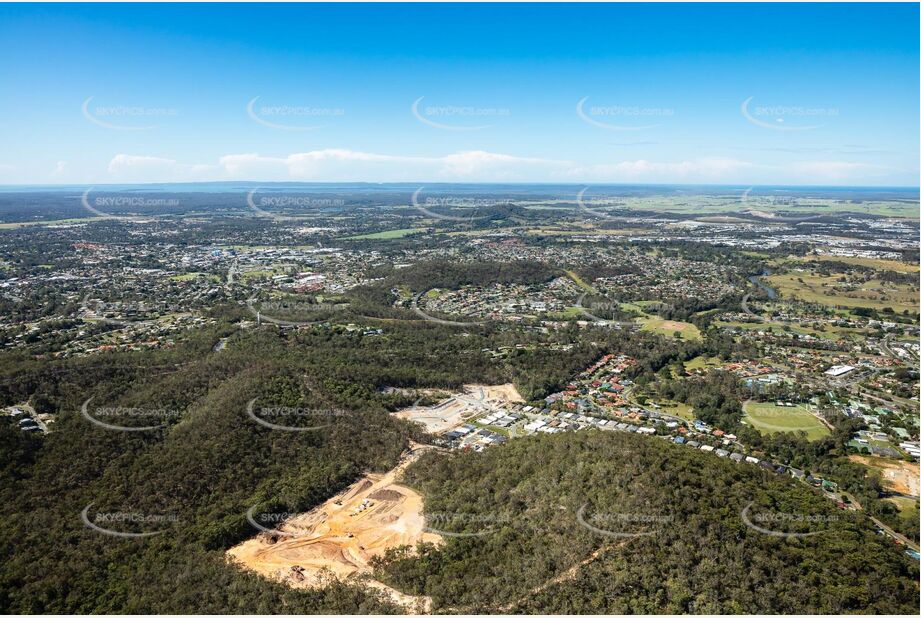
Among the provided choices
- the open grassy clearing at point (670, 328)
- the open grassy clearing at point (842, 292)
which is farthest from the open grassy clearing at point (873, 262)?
the open grassy clearing at point (670, 328)

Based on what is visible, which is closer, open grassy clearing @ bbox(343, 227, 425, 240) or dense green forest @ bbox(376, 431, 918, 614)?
dense green forest @ bbox(376, 431, 918, 614)

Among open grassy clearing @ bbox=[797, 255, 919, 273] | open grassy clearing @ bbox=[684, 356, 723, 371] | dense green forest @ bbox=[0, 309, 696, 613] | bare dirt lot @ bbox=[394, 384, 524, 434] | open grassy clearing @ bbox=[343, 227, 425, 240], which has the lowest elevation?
bare dirt lot @ bbox=[394, 384, 524, 434]

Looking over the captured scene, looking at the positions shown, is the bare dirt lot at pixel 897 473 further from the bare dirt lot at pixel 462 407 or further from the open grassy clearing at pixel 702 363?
the bare dirt lot at pixel 462 407

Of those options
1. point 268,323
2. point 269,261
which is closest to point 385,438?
point 268,323

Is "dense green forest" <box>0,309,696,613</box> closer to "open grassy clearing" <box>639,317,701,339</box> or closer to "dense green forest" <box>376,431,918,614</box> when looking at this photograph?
"dense green forest" <box>376,431,918,614</box>

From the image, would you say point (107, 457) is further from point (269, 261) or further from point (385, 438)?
point (269, 261)

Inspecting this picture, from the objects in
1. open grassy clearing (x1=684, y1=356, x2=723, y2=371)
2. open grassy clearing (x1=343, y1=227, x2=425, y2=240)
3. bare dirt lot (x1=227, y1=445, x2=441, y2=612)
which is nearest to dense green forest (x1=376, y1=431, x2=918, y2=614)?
bare dirt lot (x1=227, y1=445, x2=441, y2=612)
